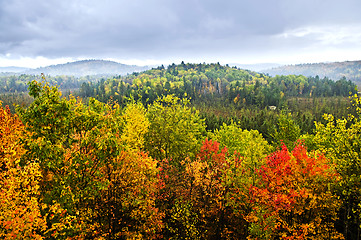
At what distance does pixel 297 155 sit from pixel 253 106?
493ft

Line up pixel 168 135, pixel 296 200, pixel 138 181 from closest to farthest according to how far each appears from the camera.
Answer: pixel 138 181 → pixel 296 200 → pixel 168 135

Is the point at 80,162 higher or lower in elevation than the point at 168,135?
higher

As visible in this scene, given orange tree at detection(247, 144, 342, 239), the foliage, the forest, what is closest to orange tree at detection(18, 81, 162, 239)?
the forest

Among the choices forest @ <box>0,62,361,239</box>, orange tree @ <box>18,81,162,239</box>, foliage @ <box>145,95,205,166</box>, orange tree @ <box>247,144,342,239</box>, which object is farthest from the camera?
foliage @ <box>145,95,205,166</box>

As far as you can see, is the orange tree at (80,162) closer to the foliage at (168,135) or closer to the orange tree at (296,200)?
the orange tree at (296,200)

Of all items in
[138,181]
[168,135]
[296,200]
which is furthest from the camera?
[168,135]

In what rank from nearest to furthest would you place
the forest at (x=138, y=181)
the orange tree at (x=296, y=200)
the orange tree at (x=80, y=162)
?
1. the orange tree at (x=80, y=162)
2. the forest at (x=138, y=181)
3. the orange tree at (x=296, y=200)

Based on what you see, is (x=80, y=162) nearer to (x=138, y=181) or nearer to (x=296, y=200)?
(x=138, y=181)

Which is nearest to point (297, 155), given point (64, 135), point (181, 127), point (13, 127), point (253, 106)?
point (181, 127)

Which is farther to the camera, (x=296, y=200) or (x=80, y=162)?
(x=296, y=200)

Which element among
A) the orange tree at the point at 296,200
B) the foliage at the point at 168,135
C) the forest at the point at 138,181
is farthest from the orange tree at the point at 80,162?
the foliage at the point at 168,135

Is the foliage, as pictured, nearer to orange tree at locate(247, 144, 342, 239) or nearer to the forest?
the forest

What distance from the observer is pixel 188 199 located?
997 inches

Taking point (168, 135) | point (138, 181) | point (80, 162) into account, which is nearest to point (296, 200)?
point (138, 181)
